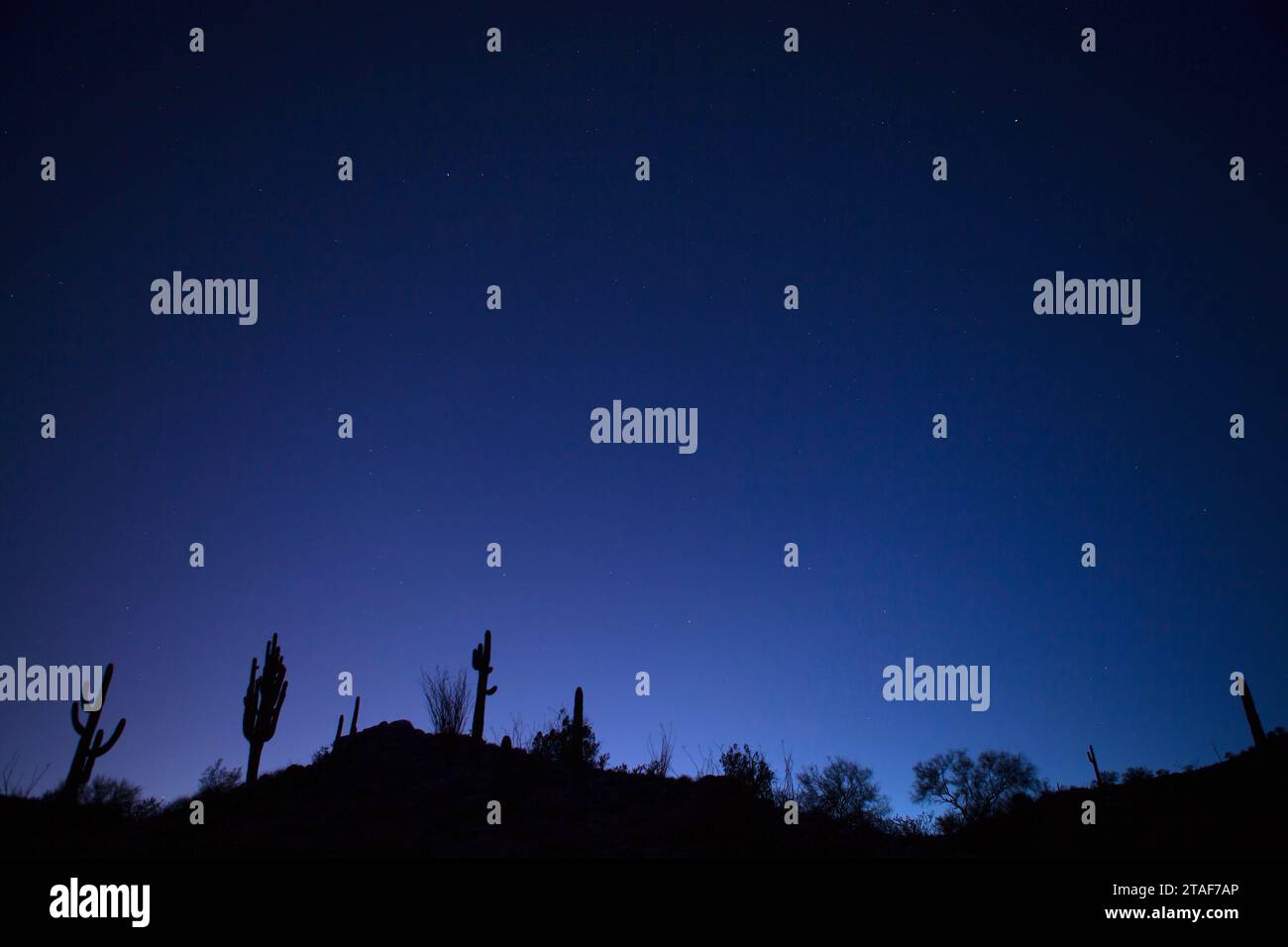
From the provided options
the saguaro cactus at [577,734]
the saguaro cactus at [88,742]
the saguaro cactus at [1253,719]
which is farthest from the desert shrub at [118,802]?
the saguaro cactus at [1253,719]

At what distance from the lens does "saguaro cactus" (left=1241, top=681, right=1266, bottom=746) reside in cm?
2130

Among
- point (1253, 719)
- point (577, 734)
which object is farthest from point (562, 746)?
point (1253, 719)

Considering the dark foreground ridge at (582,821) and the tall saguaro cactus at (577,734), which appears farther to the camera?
the tall saguaro cactus at (577,734)

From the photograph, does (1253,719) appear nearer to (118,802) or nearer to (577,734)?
(577,734)

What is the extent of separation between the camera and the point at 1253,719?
21922 millimetres

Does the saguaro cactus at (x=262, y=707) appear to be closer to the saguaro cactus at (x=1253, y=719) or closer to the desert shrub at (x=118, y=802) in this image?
the desert shrub at (x=118, y=802)

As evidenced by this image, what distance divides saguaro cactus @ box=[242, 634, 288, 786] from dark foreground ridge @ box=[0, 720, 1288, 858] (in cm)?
120

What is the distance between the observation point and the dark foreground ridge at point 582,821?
1431cm

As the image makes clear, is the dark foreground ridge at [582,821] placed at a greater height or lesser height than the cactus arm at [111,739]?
lesser

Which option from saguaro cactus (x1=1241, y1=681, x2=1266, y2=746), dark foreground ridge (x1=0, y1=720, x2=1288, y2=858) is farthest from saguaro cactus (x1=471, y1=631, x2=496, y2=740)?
saguaro cactus (x1=1241, y1=681, x2=1266, y2=746)

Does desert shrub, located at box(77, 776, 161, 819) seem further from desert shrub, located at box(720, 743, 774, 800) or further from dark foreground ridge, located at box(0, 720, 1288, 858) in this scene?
desert shrub, located at box(720, 743, 774, 800)

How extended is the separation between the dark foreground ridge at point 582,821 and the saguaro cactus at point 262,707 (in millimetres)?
1204
